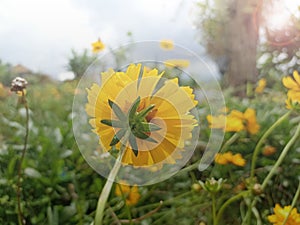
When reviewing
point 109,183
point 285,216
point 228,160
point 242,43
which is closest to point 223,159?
point 228,160

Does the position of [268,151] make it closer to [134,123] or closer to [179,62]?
[179,62]

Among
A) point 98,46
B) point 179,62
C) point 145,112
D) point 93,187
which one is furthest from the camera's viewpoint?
point 98,46

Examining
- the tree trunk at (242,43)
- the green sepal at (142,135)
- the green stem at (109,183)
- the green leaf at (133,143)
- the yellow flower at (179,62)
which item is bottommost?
the green stem at (109,183)

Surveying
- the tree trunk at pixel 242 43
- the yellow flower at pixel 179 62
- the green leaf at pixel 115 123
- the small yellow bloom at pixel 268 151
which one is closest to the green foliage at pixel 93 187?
the small yellow bloom at pixel 268 151

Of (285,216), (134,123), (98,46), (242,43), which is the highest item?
(242,43)

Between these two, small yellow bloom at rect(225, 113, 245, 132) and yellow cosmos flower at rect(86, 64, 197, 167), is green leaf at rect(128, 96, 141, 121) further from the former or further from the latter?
small yellow bloom at rect(225, 113, 245, 132)

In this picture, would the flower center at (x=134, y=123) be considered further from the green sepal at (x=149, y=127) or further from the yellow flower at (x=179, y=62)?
the yellow flower at (x=179, y=62)

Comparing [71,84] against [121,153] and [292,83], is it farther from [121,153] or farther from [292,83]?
[121,153]

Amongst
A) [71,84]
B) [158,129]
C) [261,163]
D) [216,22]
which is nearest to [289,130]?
[261,163]
